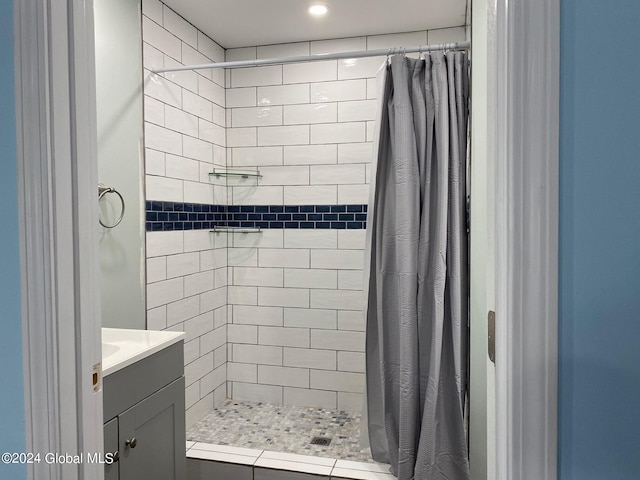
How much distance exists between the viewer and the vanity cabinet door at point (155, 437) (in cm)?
163

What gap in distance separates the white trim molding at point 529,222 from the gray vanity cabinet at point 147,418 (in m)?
1.27

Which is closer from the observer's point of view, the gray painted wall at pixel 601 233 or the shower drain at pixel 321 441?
the gray painted wall at pixel 601 233

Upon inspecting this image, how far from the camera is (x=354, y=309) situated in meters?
3.26

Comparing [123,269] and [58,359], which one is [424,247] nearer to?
[123,269]

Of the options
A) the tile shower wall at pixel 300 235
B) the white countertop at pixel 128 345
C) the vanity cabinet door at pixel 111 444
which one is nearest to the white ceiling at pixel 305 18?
the tile shower wall at pixel 300 235

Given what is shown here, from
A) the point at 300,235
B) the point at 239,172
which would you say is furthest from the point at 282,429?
the point at 239,172

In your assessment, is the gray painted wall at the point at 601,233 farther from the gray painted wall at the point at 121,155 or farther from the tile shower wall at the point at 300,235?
the tile shower wall at the point at 300,235

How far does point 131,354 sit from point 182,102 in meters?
1.73

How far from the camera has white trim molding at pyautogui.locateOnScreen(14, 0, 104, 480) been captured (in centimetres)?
87

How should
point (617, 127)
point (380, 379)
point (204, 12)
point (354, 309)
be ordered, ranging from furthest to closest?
point (354, 309), point (204, 12), point (380, 379), point (617, 127)

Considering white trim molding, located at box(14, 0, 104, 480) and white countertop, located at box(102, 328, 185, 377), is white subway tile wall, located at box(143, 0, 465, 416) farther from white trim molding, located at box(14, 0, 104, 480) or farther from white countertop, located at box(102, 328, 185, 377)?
white trim molding, located at box(14, 0, 104, 480)

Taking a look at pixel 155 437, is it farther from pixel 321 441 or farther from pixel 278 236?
pixel 278 236

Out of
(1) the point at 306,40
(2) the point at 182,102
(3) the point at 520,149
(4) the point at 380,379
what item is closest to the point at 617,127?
(3) the point at 520,149

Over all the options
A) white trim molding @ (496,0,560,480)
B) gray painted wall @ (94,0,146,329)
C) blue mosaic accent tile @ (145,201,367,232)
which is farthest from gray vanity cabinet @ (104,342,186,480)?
white trim molding @ (496,0,560,480)
